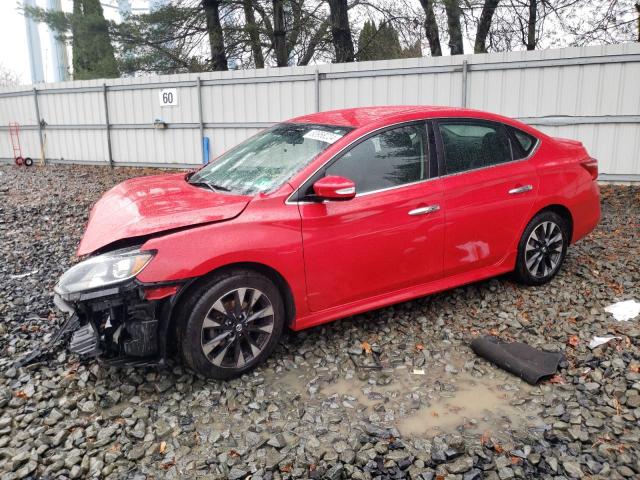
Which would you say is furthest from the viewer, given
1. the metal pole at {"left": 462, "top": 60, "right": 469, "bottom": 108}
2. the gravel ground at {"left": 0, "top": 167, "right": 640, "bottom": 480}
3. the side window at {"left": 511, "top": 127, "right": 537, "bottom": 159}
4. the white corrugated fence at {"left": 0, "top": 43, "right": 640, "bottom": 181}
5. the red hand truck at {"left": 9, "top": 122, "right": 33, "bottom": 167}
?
the red hand truck at {"left": 9, "top": 122, "right": 33, "bottom": 167}

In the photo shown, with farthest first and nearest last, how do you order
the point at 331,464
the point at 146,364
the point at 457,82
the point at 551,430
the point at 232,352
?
the point at 457,82 → the point at 232,352 → the point at 146,364 → the point at 551,430 → the point at 331,464

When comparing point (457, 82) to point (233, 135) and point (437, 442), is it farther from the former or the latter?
point (437, 442)

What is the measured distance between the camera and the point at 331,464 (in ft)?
8.78

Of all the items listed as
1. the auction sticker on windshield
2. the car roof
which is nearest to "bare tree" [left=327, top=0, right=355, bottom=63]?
the car roof

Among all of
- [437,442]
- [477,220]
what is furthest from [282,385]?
[477,220]

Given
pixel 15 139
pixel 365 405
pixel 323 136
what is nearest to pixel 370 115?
pixel 323 136

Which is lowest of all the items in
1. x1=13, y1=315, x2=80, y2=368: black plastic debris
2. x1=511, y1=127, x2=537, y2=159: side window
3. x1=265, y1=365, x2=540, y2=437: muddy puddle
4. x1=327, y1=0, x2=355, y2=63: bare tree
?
x1=265, y1=365, x2=540, y2=437: muddy puddle

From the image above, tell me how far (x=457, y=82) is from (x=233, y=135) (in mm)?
5176

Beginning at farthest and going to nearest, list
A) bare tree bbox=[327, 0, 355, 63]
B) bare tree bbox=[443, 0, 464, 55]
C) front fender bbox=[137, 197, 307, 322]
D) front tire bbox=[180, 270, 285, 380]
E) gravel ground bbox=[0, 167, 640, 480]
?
bare tree bbox=[327, 0, 355, 63], bare tree bbox=[443, 0, 464, 55], front tire bbox=[180, 270, 285, 380], front fender bbox=[137, 197, 307, 322], gravel ground bbox=[0, 167, 640, 480]

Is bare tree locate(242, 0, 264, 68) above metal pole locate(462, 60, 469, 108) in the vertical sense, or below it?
above

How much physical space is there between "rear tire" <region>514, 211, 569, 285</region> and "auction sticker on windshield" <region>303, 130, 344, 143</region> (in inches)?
73.8

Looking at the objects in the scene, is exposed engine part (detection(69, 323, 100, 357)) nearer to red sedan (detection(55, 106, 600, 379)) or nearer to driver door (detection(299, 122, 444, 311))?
red sedan (detection(55, 106, 600, 379))

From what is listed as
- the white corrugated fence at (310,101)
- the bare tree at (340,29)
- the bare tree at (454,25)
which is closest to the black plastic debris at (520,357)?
the white corrugated fence at (310,101)

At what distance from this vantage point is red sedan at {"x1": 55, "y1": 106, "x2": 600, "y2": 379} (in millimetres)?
3113
